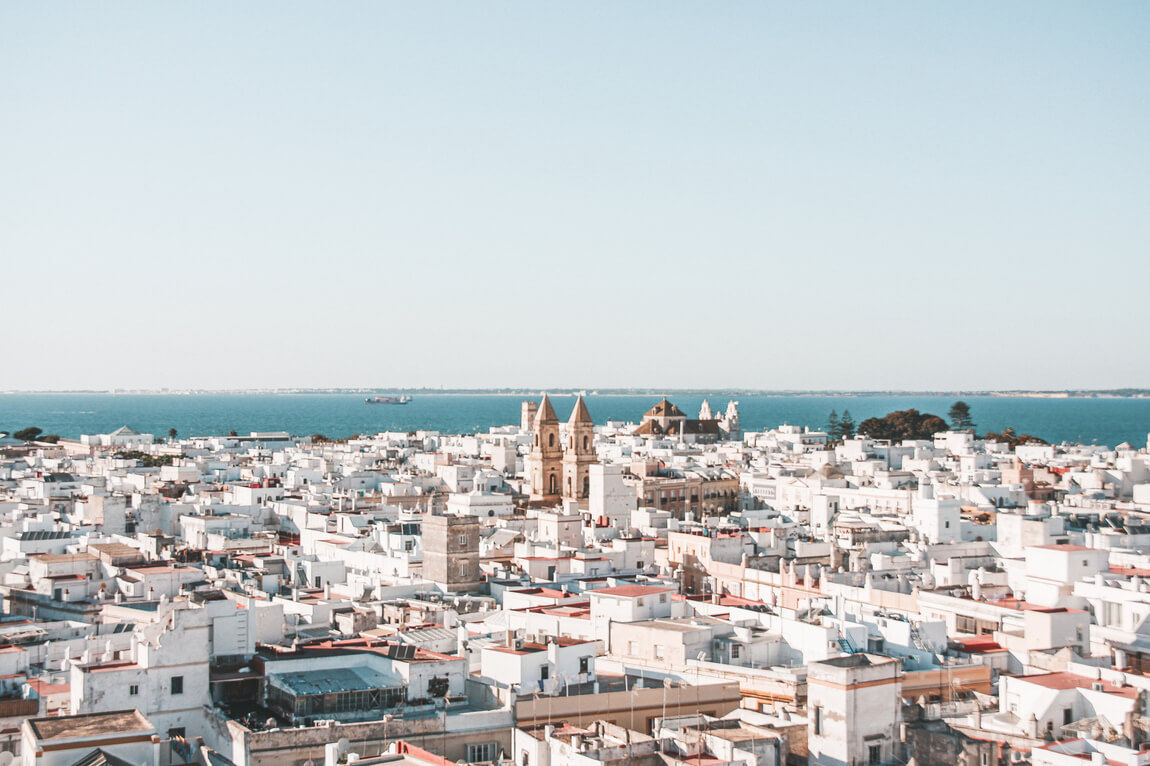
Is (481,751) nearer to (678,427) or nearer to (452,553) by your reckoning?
(452,553)

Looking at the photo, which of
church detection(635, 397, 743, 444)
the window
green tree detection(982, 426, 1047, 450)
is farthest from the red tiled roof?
church detection(635, 397, 743, 444)

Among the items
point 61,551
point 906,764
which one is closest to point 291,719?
point 906,764

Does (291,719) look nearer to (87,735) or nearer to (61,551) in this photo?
(87,735)

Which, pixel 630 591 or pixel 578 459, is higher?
pixel 578 459

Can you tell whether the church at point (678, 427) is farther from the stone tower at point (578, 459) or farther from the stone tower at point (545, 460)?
the stone tower at point (578, 459)

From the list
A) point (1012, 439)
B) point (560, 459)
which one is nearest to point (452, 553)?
point (560, 459)

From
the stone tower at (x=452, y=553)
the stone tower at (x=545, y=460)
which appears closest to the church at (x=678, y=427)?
the stone tower at (x=545, y=460)
